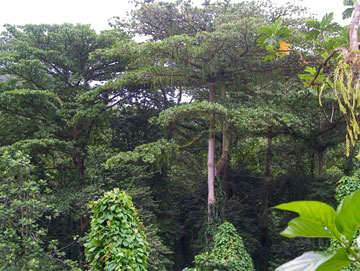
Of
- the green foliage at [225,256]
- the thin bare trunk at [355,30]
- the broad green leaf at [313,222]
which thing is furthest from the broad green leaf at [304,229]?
the green foliage at [225,256]

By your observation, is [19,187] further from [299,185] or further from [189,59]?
[299,185]

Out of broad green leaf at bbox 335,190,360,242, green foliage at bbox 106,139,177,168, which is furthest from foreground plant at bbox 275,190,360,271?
green foliage at bbox 106,139,177,168

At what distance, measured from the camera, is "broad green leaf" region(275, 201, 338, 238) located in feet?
1.76

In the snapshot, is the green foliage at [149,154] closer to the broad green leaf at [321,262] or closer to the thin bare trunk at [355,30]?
the thin bare trunk at [355,30]

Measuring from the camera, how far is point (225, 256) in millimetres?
6117

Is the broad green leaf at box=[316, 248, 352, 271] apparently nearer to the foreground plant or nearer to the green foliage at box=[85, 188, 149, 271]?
the foreground plant

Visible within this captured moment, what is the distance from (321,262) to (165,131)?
742cm

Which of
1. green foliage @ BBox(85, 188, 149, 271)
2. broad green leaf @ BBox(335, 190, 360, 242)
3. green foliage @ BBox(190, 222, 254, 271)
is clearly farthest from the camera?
green foliage @ BBox(190, 222, 254, 271)

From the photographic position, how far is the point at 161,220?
27.0 feet

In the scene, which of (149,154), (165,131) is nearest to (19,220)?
(149,154)

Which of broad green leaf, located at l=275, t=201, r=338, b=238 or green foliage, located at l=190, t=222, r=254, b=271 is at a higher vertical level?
broad green leaf, located at l=275, t=201, r=338, b=238

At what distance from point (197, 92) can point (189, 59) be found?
7.53ft

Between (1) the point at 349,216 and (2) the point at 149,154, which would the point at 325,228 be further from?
(2) the point at 149,154

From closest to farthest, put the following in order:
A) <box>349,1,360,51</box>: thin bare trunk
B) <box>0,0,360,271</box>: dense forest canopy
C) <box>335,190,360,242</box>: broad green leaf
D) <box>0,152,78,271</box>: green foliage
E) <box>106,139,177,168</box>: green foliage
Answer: <box>335,190,360,242</box>: broad green leaf < <box>349,1,360,51</box>: thin bare trunk < <box>0,152,78,271</box>: green foliage < <box>0,0,360,271</box>: dense forest canopy < <box>106,139,177,168</box>: green foliage
